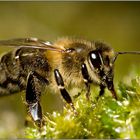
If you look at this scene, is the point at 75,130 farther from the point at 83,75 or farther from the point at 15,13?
the point at 15,13

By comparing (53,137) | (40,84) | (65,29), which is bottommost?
(53,137)

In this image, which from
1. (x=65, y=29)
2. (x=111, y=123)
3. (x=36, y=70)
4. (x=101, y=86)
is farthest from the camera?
(x=65, y=29)

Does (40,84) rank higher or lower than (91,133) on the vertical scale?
higher

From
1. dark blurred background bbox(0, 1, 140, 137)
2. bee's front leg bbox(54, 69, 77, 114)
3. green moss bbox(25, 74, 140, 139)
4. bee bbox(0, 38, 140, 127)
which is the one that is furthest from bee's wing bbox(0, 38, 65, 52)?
dark blurred background bbox(0, 1, 140, 137)

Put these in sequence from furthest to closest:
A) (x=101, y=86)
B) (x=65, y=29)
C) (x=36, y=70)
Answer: (x=65, y=29), (x=36, y=70), (x=101, y=86)

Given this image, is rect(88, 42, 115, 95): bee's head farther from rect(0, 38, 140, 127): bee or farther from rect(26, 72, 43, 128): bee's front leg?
rect(26, 72, 43, 128): bee's front leg

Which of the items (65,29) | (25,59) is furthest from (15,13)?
(25,59)

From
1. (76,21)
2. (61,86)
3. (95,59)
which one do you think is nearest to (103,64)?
(95,59)

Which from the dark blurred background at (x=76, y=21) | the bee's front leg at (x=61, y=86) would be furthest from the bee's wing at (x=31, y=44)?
the dark blurred background at (x=76, y=21)
